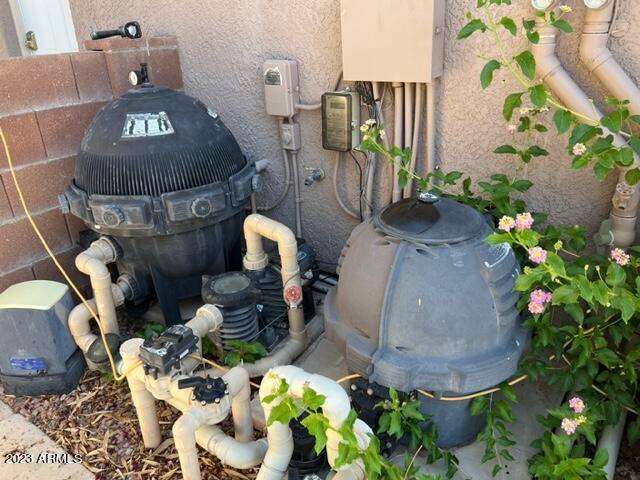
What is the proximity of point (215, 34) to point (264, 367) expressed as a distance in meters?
2.02

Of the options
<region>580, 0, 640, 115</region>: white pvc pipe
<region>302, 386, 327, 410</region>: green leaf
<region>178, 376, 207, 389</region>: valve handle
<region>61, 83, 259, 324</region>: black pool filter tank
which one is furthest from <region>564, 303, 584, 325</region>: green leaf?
<region>61, 83, 259, 324</region>: black pool filter tank

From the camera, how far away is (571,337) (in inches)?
74.6

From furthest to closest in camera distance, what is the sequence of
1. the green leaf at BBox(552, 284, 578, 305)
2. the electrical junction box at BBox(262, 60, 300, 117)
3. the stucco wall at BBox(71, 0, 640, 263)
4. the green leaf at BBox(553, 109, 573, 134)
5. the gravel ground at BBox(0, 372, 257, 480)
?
the electrical junction box at BBox(262, 60, 300, 117) → the stucco wall at BBox(71, 0, 640, 263) → the gravel ground at BBox(0, 372, 257, 480) → the green leaf at BBox(553, 109, 573, 134) → the green leaf at BBox(552, 284, 578, 305)

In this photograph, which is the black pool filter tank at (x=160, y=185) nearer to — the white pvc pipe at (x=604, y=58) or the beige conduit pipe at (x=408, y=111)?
the beige conduit pipe at (x=408, y=111)

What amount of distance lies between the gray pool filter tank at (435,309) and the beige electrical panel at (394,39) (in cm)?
78

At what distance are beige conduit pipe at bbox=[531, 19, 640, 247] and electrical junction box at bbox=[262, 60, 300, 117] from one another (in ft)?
4.21

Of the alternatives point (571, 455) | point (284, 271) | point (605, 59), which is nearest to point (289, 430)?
point (284, 271)

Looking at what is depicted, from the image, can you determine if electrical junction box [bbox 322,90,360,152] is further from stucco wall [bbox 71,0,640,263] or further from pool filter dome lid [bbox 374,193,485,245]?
pool filter dome lid [bbox 374,193,485,245]

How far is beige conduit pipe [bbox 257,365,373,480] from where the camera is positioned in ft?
4.89

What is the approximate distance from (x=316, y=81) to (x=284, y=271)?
1.12 meters

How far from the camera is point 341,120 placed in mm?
2678

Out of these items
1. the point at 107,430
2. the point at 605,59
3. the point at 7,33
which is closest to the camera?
the point at 605,59

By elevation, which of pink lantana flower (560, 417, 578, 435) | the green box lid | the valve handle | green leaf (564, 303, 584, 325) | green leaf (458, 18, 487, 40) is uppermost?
green leaf (458, 18, 487, 40)

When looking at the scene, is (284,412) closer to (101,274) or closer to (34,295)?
(101,274)
